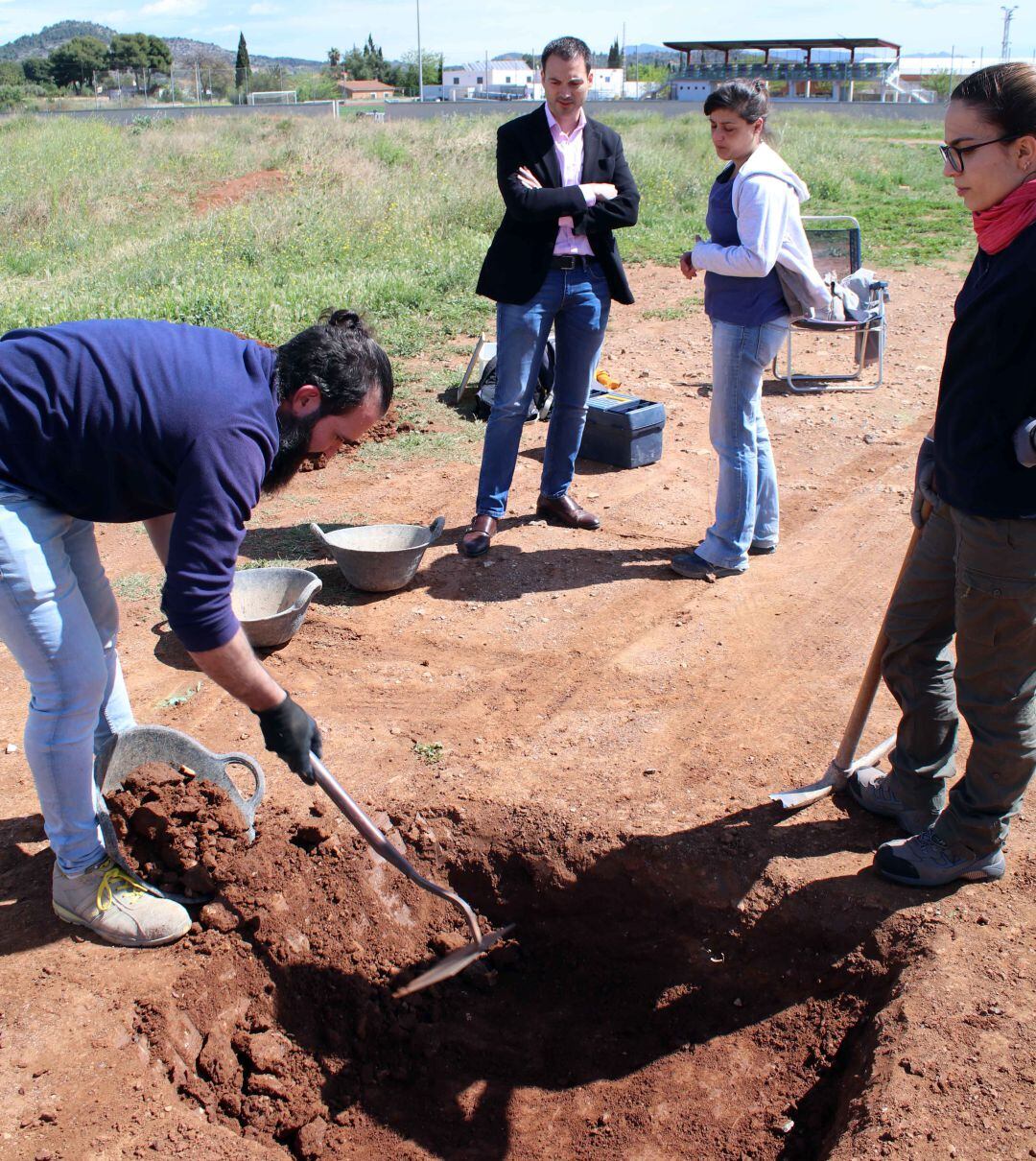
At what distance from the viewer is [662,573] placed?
505cm

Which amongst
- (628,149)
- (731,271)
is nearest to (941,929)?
(731,271)

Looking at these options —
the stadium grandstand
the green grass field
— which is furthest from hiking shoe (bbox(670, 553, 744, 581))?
the stadium grandstand

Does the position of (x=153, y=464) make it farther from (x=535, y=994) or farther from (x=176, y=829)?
(x=535, y=994)

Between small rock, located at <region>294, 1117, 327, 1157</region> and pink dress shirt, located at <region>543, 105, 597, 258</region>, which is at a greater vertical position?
pink dress shirt, located at <region>543, 105, 597, 258</region>

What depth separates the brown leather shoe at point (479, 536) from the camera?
5.11m

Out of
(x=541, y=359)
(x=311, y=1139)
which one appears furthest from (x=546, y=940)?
(x=541, y=359)

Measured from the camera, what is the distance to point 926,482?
2.82m

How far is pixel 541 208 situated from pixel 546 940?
10.2ft

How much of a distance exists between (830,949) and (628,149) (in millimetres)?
19893

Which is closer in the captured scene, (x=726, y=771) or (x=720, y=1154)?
(x=720, y=1154)

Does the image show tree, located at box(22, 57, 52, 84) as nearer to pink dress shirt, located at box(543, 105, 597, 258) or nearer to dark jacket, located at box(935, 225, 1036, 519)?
pink dress shirt, located at box(543, 105, 597, 258)

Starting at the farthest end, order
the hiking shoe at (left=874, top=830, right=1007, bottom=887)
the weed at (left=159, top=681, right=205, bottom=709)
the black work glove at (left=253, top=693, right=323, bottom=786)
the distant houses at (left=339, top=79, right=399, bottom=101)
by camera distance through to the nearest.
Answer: the distant houses at (left=339, top=79, right=399, bottom=101) → the weed at (left=159, top=681, right=205, bottom=709) → the hiking shoe at (left=874, top=830, right=1007, bottom=887) → the black work glove at (left=253, top=693, right=323, bottom=786)

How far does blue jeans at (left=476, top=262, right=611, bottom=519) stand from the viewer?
4801 millimetres

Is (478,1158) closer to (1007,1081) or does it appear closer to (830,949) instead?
(830,949)
